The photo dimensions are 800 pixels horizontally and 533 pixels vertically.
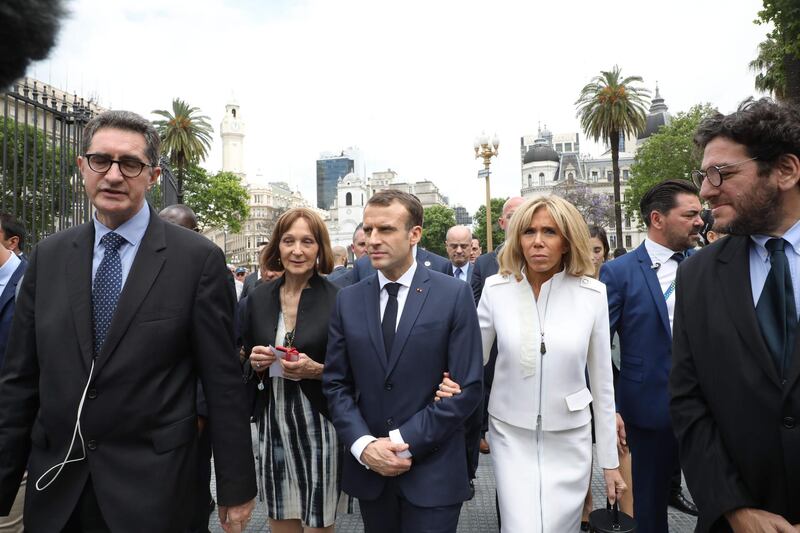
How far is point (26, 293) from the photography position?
235cm

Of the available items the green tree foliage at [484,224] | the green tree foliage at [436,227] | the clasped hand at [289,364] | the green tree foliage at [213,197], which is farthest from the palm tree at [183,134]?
the green tree foliage at [436,227]

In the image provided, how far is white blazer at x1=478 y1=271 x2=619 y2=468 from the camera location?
2.93 meters

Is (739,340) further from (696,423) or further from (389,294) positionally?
(389,294)

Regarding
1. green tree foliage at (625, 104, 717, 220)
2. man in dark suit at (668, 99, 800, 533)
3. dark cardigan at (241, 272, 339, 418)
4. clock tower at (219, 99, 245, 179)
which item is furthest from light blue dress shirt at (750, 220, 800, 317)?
clock tower at (219, 99, 245, 179)

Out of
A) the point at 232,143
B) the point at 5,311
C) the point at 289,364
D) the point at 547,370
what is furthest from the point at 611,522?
the point at 232,143

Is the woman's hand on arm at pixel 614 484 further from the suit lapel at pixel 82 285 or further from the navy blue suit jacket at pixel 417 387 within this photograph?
the suit lapel at pixel 82 285

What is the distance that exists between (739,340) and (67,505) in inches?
106

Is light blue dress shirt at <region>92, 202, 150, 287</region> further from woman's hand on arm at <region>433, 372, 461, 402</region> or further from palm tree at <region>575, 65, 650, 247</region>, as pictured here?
palm tree at <region>575, 65, 650, 247</region>

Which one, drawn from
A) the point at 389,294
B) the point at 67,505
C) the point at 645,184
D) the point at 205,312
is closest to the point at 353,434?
the point at 389,294

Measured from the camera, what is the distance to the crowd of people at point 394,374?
2113mm

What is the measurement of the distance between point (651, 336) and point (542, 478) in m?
1.40

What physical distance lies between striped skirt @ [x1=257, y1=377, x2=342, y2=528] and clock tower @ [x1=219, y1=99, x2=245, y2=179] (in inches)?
4834

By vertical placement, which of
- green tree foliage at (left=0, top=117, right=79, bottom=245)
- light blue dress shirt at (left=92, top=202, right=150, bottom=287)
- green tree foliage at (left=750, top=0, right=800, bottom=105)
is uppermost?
green tree foliage at (left=750, top=0, right=800, bottom=105)

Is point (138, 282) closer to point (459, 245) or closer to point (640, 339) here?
point (640, 339)
